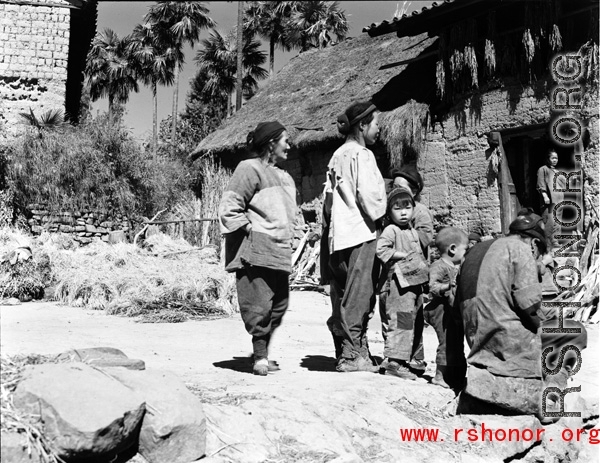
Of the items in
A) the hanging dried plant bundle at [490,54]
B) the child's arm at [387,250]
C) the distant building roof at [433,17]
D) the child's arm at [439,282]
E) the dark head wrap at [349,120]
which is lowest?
the child's arm at [439,282]

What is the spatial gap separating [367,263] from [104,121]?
44.6 feet

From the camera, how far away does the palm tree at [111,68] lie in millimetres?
34331

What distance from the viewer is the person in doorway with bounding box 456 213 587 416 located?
3.98 m

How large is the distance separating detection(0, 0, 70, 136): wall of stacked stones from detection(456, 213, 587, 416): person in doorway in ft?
43.4

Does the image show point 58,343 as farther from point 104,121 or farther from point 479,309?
point 104,121

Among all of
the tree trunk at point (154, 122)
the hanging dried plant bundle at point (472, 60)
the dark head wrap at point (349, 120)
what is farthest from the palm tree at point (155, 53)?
the dark head wrap at point (349, 120)

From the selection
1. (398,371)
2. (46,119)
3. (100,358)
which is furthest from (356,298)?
(46,119)

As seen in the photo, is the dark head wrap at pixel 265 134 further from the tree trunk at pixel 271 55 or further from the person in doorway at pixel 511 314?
the tree trunk at pixel 271 55

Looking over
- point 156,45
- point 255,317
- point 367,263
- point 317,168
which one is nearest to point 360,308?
point 367,263

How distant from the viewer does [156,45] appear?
112 feet

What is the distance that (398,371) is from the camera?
4.53 meters

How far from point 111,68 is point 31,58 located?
65.5ft

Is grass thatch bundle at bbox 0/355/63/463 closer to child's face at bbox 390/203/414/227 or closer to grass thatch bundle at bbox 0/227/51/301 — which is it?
child's face at bbox 390/203/414/227

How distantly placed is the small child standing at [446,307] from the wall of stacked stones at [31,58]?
497 inches
